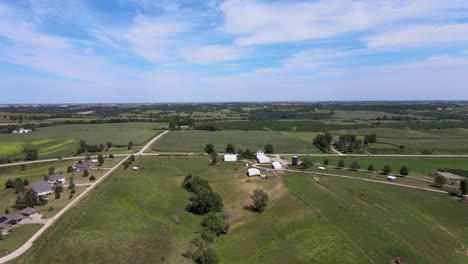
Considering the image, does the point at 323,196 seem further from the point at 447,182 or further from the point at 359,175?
the point at 447,182

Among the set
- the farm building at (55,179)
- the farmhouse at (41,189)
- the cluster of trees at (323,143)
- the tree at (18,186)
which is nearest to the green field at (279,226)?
the farmhouse at (41,189)

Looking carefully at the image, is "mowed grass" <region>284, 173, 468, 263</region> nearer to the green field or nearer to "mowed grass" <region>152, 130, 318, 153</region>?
the green field

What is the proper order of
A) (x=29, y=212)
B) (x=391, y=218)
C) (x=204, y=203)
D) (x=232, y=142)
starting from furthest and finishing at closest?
(x=232, y=142)
(x=204, y=203)
(x=29, y=212)
(x=391, y=218)

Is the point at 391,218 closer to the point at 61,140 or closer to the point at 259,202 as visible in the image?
the point at 259,202

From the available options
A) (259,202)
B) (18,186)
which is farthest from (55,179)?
(259,202)

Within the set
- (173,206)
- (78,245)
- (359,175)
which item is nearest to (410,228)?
(359,175)

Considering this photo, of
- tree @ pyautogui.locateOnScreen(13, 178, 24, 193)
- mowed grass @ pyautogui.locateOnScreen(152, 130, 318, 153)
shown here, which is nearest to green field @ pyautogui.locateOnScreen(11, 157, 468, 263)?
tree @ pyautogui.locateOnScreen(13, 178, 24, 193)
